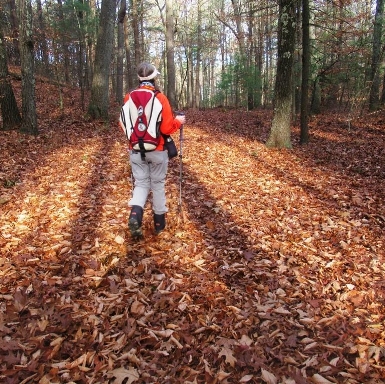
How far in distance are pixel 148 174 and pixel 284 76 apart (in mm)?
7301

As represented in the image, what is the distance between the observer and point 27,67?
10062 millimetres

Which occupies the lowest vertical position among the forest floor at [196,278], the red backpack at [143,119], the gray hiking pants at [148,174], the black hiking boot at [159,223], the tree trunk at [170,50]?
the forest floor at [196,278]

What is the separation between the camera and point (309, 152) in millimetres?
10406

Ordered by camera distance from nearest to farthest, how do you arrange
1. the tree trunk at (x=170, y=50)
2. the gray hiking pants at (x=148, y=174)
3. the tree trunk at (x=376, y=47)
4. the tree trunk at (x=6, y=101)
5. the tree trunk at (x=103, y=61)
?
the gray hiking pants at (x=148, y=174), the tree trunk at (x=6, y=101), the tree trunk at (x=103, y=61), the tree trunk at (x=376, y=47), the tree trunk at (x=170, y=50)

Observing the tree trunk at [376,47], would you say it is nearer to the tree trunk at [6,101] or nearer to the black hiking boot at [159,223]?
the black hiking boot at [159,223]

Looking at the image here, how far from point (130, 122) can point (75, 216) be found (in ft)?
7.50

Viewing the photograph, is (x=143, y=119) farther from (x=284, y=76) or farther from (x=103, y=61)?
(x=103, y=61)

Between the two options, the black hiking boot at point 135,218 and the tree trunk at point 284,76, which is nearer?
the black hiking boot at point 135,218

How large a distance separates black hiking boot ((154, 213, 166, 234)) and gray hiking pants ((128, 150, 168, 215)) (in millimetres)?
268

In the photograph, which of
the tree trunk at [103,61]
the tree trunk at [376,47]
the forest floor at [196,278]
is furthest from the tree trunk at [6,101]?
the tree trunk at [376,47]

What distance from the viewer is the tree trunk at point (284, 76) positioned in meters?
9.58

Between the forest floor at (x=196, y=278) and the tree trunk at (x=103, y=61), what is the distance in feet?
18.2

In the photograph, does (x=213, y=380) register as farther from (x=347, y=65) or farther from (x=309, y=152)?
(x=347, y=65)

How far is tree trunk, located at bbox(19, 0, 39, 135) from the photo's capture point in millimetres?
9602
